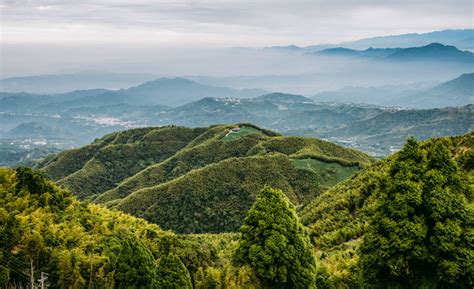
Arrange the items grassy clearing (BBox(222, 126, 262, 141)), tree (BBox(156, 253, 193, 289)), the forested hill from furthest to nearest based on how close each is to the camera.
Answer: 1. grassy clearing (BBox(222, 126, 262, 141))
2. the forested hill
3. tree (BBox(156, 253, 193, 289))

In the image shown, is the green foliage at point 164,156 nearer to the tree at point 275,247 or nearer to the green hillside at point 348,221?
the green hillside at point 348,221

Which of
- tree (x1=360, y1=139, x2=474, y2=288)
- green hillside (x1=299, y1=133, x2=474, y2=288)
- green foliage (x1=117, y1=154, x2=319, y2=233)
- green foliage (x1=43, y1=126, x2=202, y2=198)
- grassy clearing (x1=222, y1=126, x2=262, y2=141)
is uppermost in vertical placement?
tree (x1=360, y1=139, x2=474, y2=288)

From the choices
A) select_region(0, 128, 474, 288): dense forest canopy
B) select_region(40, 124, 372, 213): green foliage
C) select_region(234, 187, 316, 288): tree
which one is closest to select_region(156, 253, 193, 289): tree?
select_region(0, 128, 474, 288): dense forest canopy

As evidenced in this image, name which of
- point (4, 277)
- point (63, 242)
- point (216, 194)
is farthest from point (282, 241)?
point (216, 194)

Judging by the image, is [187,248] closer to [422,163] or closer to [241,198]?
[422,163]

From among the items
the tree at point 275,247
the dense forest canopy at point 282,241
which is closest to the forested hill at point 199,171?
the dense forest canopy at point 282,241

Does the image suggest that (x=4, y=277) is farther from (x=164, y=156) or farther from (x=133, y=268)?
(x=164, y=156)

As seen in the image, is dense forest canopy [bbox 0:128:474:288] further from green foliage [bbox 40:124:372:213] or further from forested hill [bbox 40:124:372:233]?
green foliage [bbox 40:124:372:213]

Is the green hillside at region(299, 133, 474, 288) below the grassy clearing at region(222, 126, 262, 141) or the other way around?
the other way around
